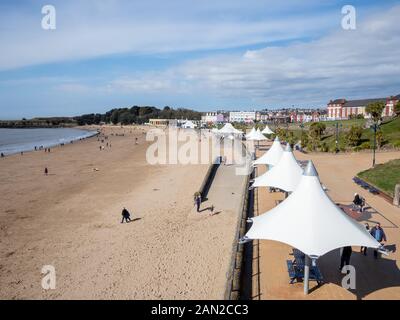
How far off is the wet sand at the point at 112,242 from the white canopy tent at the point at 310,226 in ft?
7.82

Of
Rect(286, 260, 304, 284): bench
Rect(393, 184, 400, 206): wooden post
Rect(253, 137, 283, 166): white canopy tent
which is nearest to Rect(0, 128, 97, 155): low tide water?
Rect(253, 137, 283, 166): white canopy tent

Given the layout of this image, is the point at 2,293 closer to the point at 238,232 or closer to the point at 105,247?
the point at 105,247

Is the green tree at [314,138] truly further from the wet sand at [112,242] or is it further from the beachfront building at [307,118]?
the beachfront building at [307,118]

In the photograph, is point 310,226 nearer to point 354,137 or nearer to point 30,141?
point 354,137

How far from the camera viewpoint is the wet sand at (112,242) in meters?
9.87

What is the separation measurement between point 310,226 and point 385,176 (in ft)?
42.0

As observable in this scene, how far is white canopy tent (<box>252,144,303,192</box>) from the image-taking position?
12.7 meters

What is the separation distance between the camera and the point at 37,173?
30.5 m

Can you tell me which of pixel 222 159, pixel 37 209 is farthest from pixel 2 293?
pixel 222 159

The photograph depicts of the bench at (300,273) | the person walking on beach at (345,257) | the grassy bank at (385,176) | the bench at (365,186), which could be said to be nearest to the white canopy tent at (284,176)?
the person walking on beach at (345,257)

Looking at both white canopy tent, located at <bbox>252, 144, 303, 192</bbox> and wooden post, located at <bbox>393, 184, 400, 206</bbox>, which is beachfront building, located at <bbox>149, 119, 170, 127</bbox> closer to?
wooden post, located at <bbox>393, 184, 400, 206</bbox>

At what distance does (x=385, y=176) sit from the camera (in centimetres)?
1838

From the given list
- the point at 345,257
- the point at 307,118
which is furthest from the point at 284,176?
the point at 307,118

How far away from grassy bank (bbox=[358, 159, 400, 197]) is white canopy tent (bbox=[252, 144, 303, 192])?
230 inches
